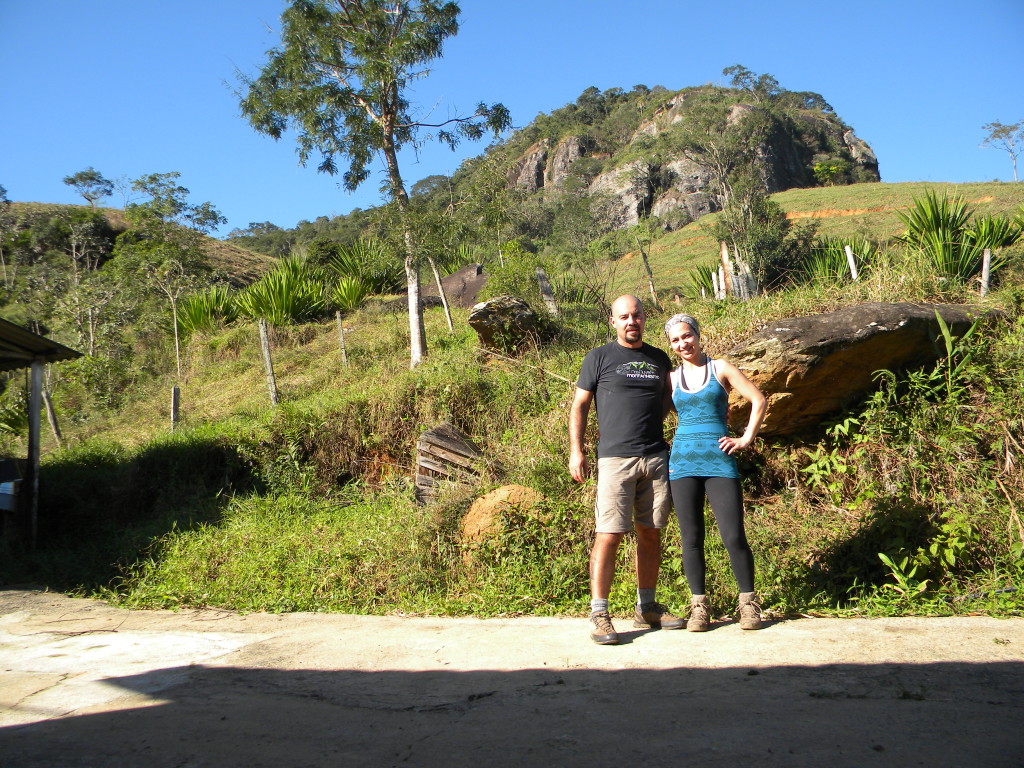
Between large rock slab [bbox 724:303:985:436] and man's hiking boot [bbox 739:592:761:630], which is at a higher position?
large rock slab [bbox 724:303:985:436]

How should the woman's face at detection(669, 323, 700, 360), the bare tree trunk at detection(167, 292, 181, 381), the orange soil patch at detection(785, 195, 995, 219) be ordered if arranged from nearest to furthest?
the woman's face at detection(669, 323, 700, 360) → the bare tree trunk at detection(167, 292, 181, 381) → the orange soil patch at detection(785, 195, 995, 219)

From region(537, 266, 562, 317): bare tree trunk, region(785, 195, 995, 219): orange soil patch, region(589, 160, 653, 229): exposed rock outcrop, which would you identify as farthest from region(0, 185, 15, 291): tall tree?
region(589, 160, 653, 229): exposed rock outcrop

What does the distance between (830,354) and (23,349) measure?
8561mm

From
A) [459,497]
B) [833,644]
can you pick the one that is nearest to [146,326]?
[459,497]

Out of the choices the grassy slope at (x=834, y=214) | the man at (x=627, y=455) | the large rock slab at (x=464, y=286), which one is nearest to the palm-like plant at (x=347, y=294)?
the large rock slab at (x=464, y=286)

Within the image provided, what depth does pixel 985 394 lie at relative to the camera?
507 cm

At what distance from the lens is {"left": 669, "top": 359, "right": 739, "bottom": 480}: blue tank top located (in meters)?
3.74

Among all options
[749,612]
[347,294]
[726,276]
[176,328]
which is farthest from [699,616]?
[176,328]

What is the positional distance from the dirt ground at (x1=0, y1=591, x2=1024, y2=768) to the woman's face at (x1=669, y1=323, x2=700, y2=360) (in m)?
1.44

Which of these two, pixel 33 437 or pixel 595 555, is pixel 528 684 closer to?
pixel 595 555

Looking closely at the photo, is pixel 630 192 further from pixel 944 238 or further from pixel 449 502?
pixel 449 502

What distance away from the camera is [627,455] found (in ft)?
12.4

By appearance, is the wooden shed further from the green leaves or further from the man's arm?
the green leaves

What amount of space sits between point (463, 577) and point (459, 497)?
767 mm
